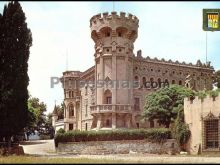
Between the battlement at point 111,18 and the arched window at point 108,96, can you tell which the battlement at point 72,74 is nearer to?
the battlement at point 111,18

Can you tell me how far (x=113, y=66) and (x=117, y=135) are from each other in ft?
48.8

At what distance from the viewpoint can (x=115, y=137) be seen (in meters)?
45.8

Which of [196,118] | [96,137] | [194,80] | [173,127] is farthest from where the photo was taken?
[194,80]

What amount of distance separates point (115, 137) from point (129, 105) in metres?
12.2

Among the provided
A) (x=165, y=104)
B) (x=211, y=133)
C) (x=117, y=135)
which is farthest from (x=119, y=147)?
(x=211, y=133)

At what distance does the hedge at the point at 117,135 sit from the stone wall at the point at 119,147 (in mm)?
513

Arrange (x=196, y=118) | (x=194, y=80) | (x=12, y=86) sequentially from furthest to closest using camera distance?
(x=194, y=80) < (x=196, y=118) < (x=12, y=86)

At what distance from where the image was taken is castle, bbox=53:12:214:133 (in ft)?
189

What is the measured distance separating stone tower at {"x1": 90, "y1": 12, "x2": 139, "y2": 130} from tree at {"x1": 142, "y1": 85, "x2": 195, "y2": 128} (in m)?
7.50

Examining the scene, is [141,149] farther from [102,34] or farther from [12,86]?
[102,34]

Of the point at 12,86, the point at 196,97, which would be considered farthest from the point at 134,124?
the point at 12,86

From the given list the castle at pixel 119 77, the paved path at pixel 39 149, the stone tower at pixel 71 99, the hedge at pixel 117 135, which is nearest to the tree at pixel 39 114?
the stone tower at pixel 71 99

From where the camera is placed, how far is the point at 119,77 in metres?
58.8

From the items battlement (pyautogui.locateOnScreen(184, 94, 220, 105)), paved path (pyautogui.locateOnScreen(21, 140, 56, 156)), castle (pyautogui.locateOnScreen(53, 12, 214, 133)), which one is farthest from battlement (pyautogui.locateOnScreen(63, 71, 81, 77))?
battlement (pyautogui.locateOnScreen(184, 94, 220, 105))
